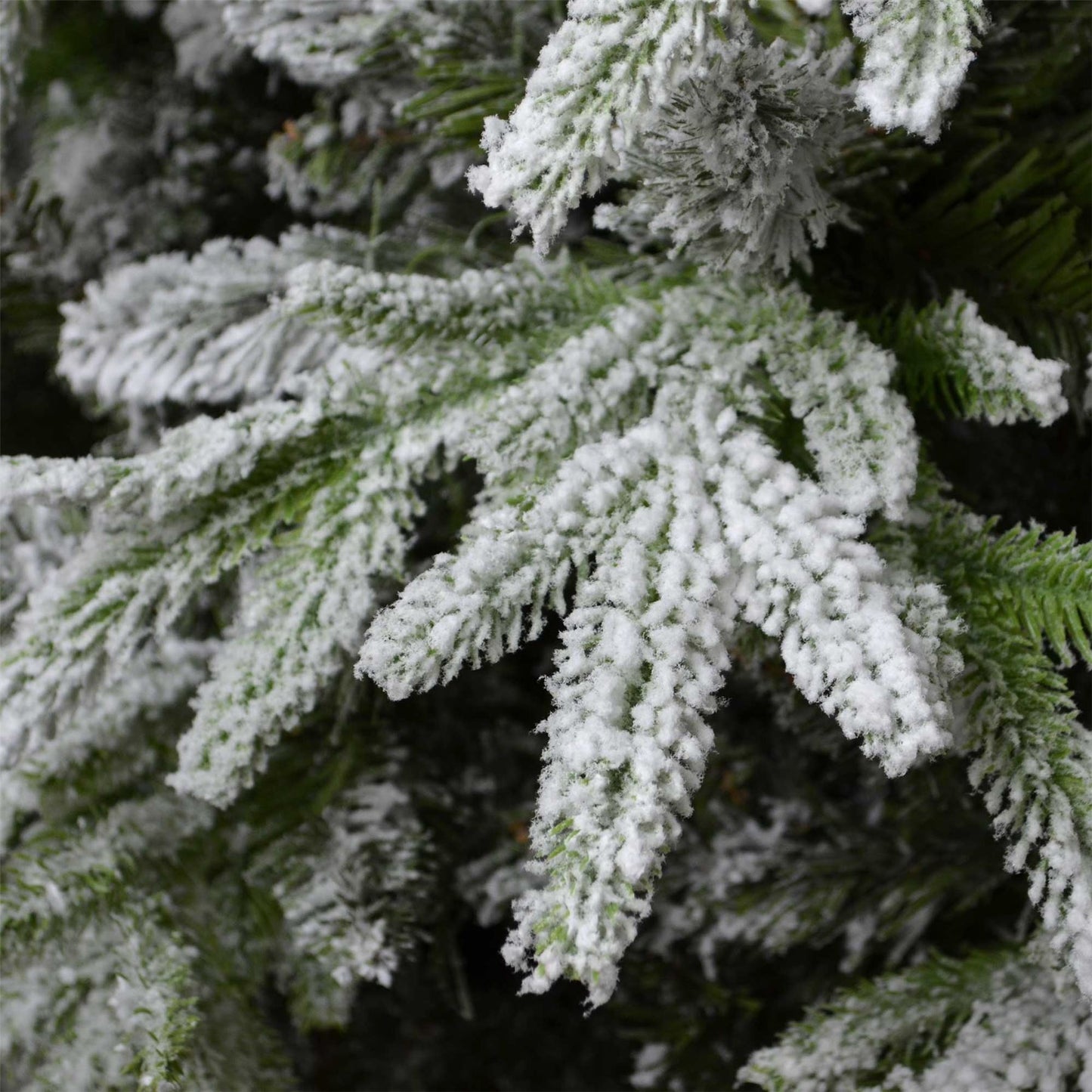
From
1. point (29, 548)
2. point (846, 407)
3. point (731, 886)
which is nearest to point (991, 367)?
point (846, 407)

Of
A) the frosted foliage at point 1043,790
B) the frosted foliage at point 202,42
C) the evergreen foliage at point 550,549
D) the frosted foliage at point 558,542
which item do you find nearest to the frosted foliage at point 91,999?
the evergreen foliage at point 550,549

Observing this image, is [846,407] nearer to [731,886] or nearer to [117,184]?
[731,886]

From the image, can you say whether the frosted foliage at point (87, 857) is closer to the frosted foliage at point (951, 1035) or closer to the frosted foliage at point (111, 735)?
the frosted foliage at point (111, 735)

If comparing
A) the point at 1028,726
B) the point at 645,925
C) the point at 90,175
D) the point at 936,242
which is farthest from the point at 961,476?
the point at 90,175

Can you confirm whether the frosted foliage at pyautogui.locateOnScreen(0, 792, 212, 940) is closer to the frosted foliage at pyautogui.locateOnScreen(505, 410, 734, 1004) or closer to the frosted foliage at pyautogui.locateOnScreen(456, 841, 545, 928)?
the frosted foliage at pyautogui.locateOnScreen(456, 841, 545, 928)

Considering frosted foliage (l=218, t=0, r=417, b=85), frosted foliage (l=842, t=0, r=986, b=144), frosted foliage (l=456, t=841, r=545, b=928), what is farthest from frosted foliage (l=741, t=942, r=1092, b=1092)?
frosted foliage (l=218, t=0, r=417, b=85)

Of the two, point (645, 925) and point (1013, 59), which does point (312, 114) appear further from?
point (645, 925)

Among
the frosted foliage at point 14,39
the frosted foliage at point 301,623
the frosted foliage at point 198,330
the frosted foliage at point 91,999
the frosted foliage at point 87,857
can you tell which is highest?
the frosted foliage at point 14,39
